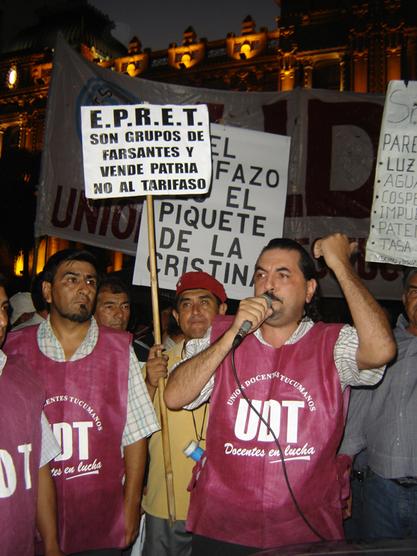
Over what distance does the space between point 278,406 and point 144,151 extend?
1780 mm

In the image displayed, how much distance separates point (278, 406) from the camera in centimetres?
252

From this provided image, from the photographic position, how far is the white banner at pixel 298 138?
5.54 metres

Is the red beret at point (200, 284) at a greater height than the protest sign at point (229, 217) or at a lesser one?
lesser

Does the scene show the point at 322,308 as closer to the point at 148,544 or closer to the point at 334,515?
the point at 334,515

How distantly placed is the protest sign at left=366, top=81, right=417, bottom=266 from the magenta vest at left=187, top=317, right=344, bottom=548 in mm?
1502

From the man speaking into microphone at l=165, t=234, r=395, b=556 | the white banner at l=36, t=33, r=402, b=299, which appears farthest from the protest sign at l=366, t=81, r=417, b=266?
the white banner at l=36, t=33, r=402, b=299

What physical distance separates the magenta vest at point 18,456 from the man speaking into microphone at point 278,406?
2.16 ft

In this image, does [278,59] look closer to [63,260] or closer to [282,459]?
[63,260]

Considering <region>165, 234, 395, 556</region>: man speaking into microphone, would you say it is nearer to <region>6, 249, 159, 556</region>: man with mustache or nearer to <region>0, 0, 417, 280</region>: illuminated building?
<region>6, 249, 159, 556</region>: man with mustache

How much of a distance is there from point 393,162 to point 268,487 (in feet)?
8.33

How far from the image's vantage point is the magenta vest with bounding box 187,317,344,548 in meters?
2.42

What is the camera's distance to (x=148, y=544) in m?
3.35

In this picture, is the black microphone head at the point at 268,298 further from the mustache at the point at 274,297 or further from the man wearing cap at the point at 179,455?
the man wearing cap at the point at 179,455

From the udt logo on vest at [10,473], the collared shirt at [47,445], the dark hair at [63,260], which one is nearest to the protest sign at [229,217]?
the dark hair at [63,260]
